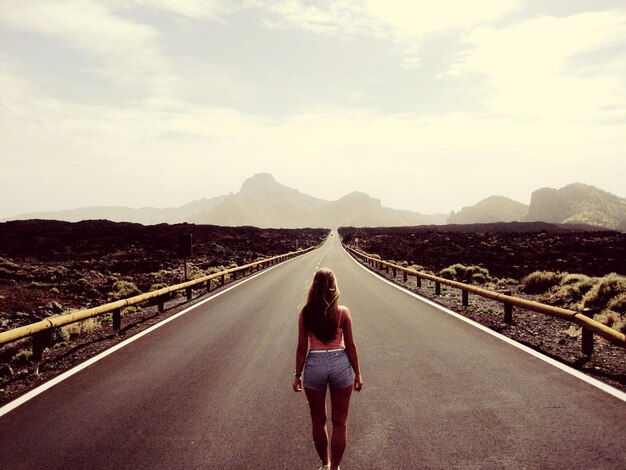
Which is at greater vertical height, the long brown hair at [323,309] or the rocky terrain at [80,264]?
the long brown hair at [323,309]

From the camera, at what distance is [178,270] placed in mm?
31891

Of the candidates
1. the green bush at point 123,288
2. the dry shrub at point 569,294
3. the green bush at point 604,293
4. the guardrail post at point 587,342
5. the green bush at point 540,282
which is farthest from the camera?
the green bush at point 123,288

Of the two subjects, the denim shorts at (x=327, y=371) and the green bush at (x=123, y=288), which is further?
the green bush at (x=123, y=288)

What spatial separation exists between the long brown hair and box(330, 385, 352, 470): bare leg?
0.43 metres

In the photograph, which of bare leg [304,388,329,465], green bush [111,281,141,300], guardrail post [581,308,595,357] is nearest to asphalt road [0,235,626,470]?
bare leg [304,388,329,465]

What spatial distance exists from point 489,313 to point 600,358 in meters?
4.88

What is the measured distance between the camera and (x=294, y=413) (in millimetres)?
5453

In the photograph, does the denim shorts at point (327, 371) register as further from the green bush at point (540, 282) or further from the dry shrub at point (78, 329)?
the green bush at point (540, 282)

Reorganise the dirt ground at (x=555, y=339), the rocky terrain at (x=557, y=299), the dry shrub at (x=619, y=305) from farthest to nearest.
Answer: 1. the dry shrub at (x=619, y=305)
2. the rocky terrain at (x=557, y=299)
3. the dirt ground at (x=555, y=339)

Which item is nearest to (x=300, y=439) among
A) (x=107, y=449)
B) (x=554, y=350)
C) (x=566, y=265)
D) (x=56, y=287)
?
(x=107, y=449)

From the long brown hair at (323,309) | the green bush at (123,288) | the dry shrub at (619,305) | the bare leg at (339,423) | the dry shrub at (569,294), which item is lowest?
the green bush at (123,288)

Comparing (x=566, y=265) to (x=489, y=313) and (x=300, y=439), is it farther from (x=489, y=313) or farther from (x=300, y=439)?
(x=300, y=439)

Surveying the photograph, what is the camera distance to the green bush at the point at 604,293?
47.9 ft

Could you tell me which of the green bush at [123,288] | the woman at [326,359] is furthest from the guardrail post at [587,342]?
the green bush at [123,288]
